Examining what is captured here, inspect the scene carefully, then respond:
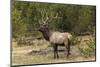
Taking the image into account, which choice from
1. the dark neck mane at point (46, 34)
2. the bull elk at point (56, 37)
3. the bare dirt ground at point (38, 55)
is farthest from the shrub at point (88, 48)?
the dark neck mane at point (46, 34)

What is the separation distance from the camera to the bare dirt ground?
2.51 meters

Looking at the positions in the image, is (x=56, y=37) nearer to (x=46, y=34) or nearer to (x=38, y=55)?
(x=46, y=34)

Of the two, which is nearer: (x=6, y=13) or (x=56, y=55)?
(x=6, y=13)

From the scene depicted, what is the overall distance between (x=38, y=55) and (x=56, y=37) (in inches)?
13.3

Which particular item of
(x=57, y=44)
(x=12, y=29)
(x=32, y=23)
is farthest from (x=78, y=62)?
(x=12, y=29)

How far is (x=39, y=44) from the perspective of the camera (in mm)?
2623

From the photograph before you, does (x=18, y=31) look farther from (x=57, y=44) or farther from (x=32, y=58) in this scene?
(x=57, y=44)

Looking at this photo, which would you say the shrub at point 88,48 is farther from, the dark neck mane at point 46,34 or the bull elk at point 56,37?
the dark neck mane at point 46,34

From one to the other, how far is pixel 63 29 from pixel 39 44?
1.27 ft

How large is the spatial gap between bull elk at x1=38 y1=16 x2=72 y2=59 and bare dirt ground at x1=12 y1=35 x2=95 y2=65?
6cm

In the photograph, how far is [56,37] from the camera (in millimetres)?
2703

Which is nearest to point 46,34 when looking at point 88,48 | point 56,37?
point 56,37

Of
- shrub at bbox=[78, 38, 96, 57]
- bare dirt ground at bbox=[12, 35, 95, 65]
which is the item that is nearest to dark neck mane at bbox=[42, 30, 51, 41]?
bare dirt ground at bbox=[12, 35, 95, 65]

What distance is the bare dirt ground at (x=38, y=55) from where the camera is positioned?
251 centimetres
